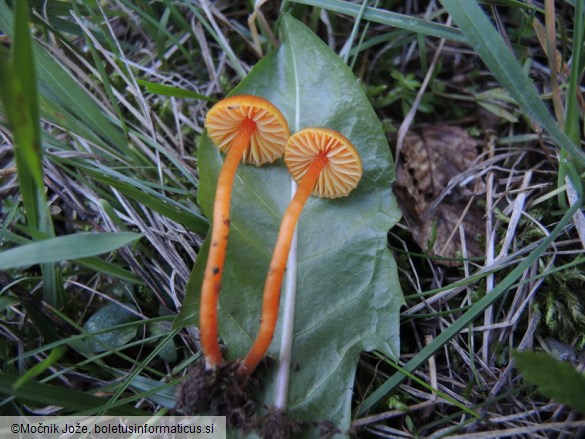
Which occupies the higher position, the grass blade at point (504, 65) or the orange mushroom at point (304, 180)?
the grass blade at point (504, 65)

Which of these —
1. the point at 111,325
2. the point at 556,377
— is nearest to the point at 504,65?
the point at 556,377

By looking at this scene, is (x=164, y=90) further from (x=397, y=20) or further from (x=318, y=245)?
(x=397, y=20)

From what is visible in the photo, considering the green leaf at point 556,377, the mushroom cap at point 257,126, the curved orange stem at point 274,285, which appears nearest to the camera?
the green leaf at point 556,377

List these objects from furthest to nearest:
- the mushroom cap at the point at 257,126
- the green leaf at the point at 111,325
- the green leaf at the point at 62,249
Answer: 1. the green leaf at the point at 111,325
2. the mushroom cap at the point at 257,126
3. the green leaf at the point at 62,249

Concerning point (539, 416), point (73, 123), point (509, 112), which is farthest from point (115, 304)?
point (509, 112)

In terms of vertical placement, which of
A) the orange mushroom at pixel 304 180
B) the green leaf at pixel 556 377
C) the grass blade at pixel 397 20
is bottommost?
the green leaf at pixel 556 377

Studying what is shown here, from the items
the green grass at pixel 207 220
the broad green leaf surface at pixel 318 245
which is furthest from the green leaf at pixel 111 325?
the broad green leaf surface at pixel 318 245

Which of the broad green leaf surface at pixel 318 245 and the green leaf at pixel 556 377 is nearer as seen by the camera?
the green leaf at pixel 556 377

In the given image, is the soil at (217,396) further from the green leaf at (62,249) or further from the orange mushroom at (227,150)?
the green leaf at (62,249)
